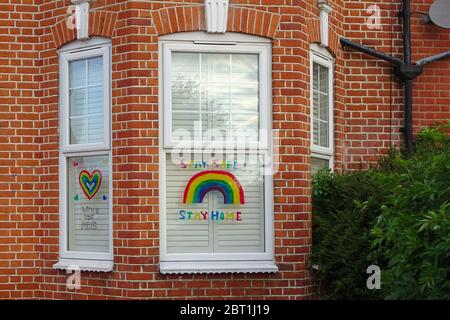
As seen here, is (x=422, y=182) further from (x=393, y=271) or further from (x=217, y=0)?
(x=217, y=0)

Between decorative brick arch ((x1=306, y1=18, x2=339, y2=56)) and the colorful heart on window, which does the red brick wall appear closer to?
decorative brick arch ((x1=306, y1=18, x2=339, y2=56))

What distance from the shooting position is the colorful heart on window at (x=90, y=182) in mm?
9164

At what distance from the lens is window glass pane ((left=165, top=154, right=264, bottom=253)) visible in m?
8.86

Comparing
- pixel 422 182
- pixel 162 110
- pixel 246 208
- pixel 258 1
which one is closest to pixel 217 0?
pixel 258 1

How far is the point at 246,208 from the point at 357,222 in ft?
3.73

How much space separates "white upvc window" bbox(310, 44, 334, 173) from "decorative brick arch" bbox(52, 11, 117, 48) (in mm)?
2105

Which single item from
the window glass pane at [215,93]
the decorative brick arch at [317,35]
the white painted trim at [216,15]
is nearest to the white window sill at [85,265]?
the window glass pane at [215,93]

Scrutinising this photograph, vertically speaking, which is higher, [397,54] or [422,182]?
[397,54]

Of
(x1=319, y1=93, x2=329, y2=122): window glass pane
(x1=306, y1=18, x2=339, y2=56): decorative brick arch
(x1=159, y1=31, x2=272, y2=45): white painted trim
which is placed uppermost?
(x1=306, y1=18, x2=339, y2=56): decorative brick arch

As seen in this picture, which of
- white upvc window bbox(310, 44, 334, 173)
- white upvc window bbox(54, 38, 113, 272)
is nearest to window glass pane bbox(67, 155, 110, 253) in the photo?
white upvc window bbox(54, 38, 113, 272)

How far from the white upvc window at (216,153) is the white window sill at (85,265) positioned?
580mm

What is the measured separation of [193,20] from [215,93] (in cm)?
75

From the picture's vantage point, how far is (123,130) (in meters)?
8.84

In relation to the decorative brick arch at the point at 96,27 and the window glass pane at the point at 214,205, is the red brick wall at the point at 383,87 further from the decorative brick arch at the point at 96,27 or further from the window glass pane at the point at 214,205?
the decorative brick arch at the point at 96,27
